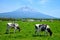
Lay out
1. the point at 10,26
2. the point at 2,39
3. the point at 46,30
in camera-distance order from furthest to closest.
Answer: the point at 10,26 → the point at 46,30 → the point at 2,39

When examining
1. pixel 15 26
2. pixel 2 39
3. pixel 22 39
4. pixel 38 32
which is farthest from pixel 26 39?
pixel 15 26

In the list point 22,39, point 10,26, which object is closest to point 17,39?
point 22,39

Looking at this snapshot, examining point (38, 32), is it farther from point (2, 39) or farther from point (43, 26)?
point (2, 39)

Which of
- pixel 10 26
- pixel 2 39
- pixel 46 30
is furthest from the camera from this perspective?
pixel 10 26

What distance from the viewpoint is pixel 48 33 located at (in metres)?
21.4

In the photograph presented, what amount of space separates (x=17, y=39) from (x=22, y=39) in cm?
56

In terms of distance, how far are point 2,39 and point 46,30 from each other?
22.6ft

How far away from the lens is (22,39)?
1695cm

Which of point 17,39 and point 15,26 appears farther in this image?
point 15,26

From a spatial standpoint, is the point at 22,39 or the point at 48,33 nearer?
the point at 22,39

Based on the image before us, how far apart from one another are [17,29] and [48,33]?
19.3 ft

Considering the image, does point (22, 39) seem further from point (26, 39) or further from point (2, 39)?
point (2, 39)

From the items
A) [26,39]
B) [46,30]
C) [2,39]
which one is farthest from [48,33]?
[2,39]

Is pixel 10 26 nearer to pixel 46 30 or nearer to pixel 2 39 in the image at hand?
pixel 46 30
